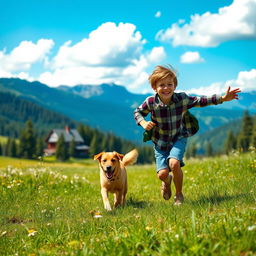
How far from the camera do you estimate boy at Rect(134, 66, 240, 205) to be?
7.16 m

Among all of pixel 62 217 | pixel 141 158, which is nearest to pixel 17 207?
pixel 62 217

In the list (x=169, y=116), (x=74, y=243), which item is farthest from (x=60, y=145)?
(x=74, y=243)

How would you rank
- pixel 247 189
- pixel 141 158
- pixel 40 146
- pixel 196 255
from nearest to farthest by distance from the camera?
pixel 196 255, pixel 247 189, pixel 40 146, pixel 141 158

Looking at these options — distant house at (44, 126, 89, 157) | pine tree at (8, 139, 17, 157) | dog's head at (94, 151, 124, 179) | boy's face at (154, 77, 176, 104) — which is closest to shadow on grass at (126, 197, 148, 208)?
dog's head at (94, 151, 124, 179)

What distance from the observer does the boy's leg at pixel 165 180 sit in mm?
7527

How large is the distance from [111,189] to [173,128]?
2083 mm

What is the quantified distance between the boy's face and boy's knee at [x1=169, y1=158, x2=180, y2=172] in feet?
4.27

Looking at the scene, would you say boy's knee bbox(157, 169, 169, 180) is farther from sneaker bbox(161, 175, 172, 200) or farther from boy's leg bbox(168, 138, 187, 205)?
sneaker bbox(161, 175, 172, 200)

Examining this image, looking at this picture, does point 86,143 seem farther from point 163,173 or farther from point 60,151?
point 163,173

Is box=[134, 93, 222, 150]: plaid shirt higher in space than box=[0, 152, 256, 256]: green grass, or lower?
higher

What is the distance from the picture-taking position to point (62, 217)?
6.51 m

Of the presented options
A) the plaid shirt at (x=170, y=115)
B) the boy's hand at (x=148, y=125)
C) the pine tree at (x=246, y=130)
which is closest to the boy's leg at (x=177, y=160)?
the plaid shirt at (x=170, y=115)

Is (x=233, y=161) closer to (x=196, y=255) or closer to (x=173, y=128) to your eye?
(x=173, y=128)

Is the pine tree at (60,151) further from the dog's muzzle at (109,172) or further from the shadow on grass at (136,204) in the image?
the dog's muzzle at (109,172)
